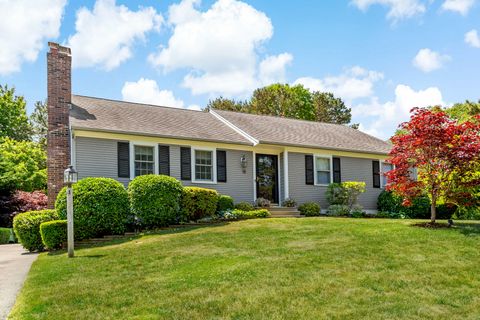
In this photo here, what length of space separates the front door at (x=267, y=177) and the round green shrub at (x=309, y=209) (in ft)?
4.20

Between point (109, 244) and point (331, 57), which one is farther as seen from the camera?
point (331, 57)

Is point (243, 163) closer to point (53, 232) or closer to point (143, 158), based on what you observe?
point (143, 158)

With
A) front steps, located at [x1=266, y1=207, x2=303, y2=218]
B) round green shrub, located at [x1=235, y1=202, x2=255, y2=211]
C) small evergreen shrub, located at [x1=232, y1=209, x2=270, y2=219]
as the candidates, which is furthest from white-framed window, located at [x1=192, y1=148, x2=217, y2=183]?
front steps, located at [x1=266, y1=207, x2=303, y2=218]

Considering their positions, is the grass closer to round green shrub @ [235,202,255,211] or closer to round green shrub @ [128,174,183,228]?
round green shrub @ [128,174,183,228]

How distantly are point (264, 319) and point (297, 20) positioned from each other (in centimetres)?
1008

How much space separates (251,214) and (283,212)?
1.91 metres

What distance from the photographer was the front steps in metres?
17.7

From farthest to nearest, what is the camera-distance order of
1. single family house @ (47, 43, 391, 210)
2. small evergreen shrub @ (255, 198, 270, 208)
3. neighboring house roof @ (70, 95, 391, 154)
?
small evergreen shrub @ (255, 198, 270, 208), neighboring house roof @ (70, 95, 391, 154), single family house @ (47, 43, 391, 210)

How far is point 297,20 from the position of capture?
1388cm

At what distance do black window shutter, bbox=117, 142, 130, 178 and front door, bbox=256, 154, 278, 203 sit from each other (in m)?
5.38

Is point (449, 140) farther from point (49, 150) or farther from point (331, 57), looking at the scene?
point (49, 150)

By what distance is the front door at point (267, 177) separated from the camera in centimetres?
1927

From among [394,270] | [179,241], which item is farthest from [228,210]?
[394,270]

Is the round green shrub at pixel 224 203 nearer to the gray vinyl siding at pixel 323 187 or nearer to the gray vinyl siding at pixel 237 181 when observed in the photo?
the gray vinyl siding at pixel 237 181
